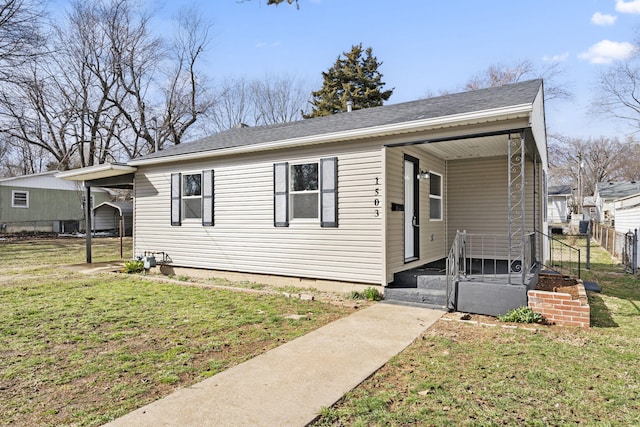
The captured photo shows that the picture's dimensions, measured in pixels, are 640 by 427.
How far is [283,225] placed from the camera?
295 inches

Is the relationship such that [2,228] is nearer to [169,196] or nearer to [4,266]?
[4,266]

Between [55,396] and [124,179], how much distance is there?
329 inches

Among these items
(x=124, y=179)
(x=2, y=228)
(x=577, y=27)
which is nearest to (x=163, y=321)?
(x=124, y=179)

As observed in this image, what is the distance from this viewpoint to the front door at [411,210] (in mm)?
7230

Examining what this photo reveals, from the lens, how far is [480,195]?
28.2 ft

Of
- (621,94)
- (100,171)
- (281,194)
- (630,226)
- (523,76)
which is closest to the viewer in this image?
(281,194)

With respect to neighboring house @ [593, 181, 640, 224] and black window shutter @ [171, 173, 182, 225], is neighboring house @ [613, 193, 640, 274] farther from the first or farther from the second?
black window shutter @ [171, 173, 182, 225]

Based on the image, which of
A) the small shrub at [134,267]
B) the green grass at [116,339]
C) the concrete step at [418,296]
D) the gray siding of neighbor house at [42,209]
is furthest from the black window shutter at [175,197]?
the gray siding of neighbor house at [42,209]

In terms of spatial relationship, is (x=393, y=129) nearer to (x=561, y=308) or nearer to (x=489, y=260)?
(x=561, y=308)

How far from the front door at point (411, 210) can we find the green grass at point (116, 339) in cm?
225

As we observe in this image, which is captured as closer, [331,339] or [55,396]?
[55,396]

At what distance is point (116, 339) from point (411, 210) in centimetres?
528

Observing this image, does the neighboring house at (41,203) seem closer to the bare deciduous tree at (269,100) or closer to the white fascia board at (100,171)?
the bare deciduous tree at (269,100)

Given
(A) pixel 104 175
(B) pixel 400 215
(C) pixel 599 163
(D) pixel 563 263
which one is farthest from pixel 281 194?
(C) pixel 599 163
